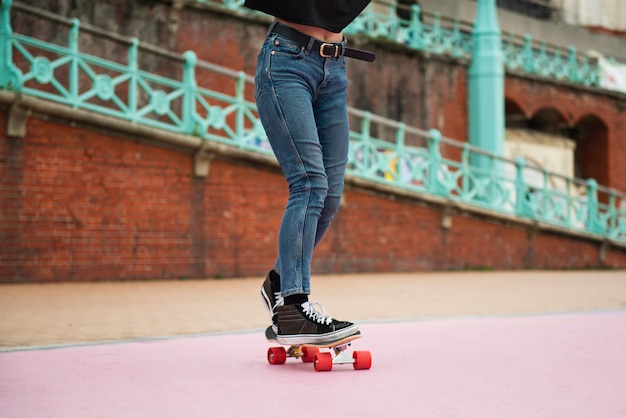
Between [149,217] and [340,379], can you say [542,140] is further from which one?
[340,379]

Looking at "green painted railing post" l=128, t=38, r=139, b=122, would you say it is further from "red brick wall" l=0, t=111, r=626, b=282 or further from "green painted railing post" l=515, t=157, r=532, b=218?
"green painted railing post" l=515, t=157, r=532, b=218

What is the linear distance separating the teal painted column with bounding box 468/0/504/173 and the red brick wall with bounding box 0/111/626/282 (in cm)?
789

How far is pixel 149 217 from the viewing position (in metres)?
12.2

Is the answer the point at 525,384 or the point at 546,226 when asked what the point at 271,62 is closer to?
the point at 525,384

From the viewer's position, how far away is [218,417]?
2.91 metres

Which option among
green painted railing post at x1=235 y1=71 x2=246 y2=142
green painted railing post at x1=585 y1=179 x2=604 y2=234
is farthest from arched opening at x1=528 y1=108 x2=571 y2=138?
green painted railing post at x1=235 y1=71 x2=246 y2=142

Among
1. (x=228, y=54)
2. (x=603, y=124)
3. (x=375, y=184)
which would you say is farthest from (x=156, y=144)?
(x=603, y=124)

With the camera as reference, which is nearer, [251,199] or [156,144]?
[156,144]

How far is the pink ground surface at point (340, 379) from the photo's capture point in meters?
3.05

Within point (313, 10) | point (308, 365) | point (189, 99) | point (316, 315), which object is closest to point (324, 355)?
point (316, 315)

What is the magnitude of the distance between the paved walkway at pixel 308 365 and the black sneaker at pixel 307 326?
0.15 meters

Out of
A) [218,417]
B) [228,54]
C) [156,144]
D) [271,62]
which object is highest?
[228,54]

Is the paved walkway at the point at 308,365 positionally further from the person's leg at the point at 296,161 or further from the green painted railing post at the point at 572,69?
the green painted railing post at the point at 572,69

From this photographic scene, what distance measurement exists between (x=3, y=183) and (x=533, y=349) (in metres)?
8.13
